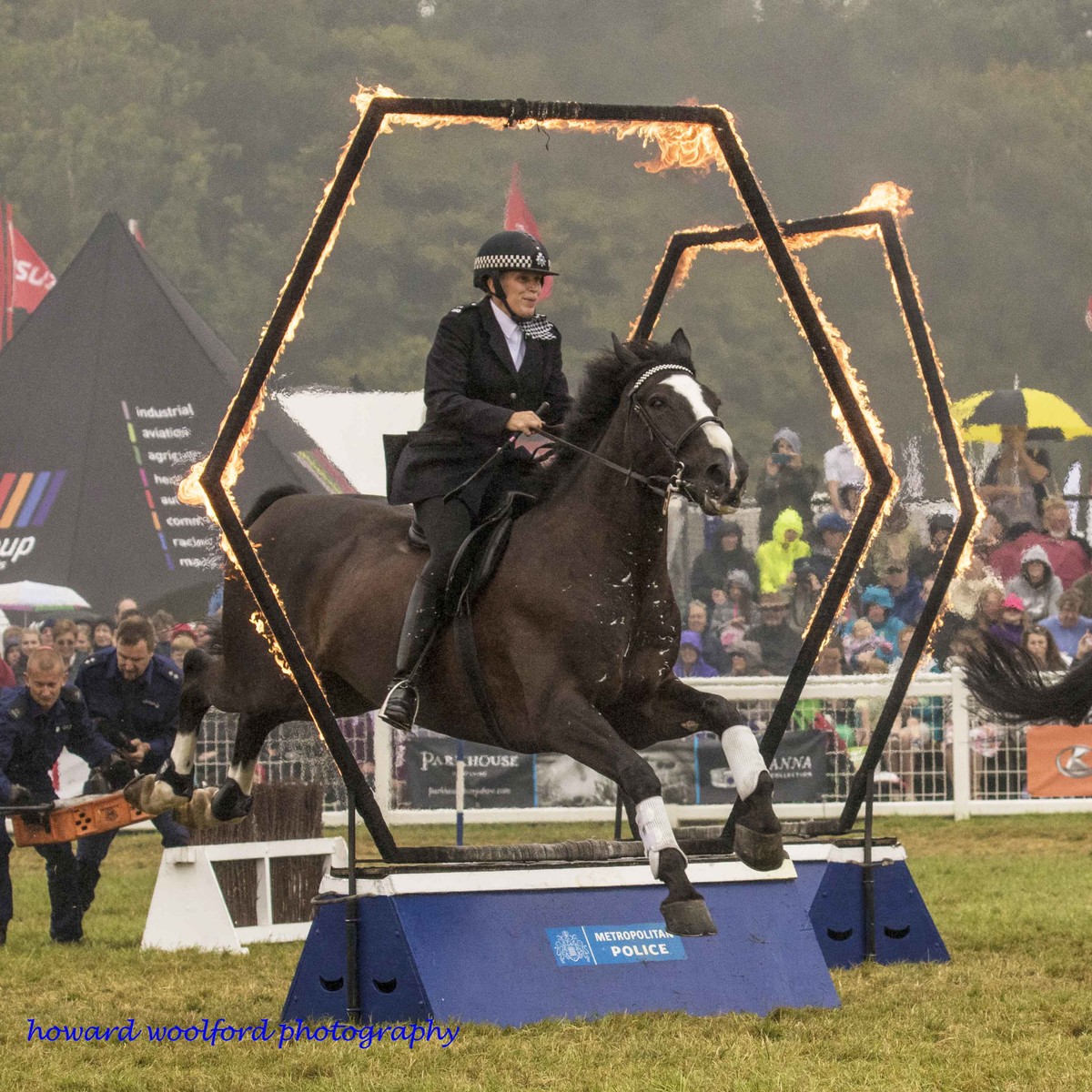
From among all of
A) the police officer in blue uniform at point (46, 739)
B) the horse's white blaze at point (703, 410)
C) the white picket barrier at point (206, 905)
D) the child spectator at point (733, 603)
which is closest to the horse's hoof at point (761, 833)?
the horse's white blaze at point (703, 410)

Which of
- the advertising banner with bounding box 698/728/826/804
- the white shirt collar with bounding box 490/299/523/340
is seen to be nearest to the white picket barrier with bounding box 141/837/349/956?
the white shirt collar with bounding box 490/299/523/340

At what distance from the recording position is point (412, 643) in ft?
22.3

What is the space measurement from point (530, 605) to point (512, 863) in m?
1.00

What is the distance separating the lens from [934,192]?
35.8 metres

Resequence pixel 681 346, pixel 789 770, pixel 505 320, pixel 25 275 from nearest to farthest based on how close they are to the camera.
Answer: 1. pixel 681 346
2. pixel 505 320
3. pixel 789 770
4. pixel 25 275

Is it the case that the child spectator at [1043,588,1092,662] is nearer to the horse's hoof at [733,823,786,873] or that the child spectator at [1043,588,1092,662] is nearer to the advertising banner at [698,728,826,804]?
the advertising banner at [698,728,826,804]

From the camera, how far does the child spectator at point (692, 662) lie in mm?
15242

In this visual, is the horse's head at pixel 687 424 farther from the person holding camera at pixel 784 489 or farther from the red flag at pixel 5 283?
the red flag at pixel 5 283

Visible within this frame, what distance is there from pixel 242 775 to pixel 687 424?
9.67 feet

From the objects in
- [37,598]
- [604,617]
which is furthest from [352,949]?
[37,598]

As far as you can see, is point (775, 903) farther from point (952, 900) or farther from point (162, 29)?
point (162, 29)

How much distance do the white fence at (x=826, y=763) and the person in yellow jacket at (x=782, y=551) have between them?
1.92m

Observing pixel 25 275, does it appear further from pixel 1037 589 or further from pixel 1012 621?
pixel 1012 621

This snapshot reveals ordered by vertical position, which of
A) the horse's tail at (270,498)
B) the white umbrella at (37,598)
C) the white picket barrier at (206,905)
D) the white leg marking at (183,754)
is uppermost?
the horse's tail at (270,498)
